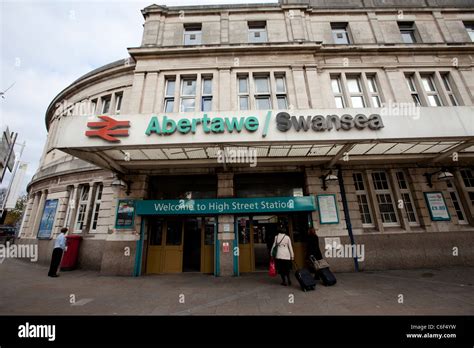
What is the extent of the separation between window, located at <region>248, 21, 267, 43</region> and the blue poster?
49.2 ft

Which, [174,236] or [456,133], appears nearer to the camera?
[456,133]

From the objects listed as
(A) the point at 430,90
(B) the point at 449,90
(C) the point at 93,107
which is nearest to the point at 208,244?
Result: (C) the point at 93,107

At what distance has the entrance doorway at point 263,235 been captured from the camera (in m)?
8.22

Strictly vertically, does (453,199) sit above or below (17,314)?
above

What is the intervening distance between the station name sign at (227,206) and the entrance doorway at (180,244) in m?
0.92

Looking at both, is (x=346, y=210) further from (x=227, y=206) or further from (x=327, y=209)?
(x=227, y=206)

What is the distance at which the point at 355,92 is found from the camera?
10117 mm

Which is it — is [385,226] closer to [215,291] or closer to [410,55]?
[215,291]

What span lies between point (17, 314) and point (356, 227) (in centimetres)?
1075
